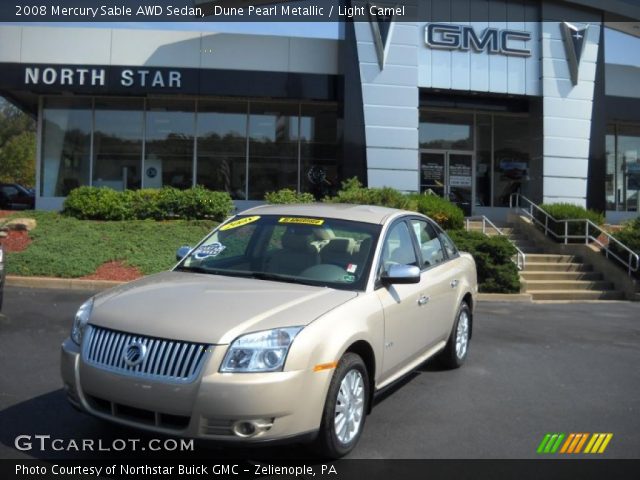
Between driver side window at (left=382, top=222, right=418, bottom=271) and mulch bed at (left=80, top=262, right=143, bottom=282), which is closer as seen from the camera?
driver side window at (left=382, top=222, right=418, bottom=271)

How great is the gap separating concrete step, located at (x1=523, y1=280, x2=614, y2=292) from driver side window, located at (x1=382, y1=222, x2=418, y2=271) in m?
8.51

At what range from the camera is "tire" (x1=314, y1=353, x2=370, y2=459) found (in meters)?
3.63

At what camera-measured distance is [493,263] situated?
12.3 metres

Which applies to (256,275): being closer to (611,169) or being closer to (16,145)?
(611,169)

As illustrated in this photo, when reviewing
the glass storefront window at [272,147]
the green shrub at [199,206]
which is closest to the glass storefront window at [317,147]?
the glass storefront window at [272,147]

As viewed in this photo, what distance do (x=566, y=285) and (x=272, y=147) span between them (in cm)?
974

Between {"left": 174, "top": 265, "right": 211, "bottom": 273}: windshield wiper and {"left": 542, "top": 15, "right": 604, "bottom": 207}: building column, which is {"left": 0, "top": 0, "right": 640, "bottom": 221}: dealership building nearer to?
{"left": 542, "top": 15, "right": 604, "bottom": 207}: building column

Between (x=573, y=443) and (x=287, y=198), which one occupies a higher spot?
(x=287, y=198)

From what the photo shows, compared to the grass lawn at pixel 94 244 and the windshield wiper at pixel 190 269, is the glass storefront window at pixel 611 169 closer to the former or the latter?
the grass lawn at pixel 94 244

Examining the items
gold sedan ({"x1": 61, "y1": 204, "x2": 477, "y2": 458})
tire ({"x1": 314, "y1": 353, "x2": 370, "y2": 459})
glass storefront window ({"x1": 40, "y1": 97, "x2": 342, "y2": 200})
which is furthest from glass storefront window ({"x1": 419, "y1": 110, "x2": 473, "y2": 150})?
A: tire ({"x1": 314, "y1": 353, "x2": 370, "y2": 459})

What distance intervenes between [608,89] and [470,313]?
1557cm

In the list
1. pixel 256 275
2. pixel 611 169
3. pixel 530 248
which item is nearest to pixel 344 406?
pixel 256 275

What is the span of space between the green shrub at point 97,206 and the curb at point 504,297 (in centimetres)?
851

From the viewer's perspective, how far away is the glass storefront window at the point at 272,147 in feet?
61.8
